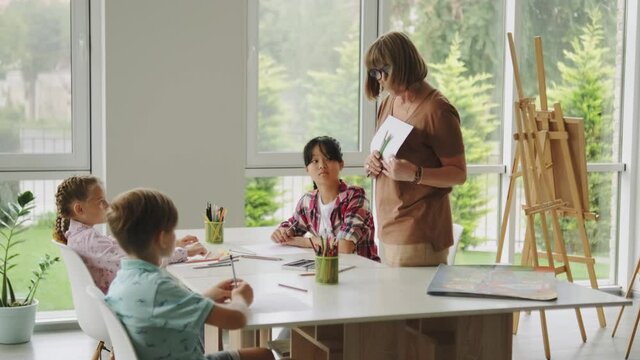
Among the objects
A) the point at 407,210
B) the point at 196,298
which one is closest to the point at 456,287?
the point at 407,210

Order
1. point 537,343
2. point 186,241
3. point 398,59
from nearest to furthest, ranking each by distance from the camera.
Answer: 1. point 398,59
2. point 186,241
3. point 537,343

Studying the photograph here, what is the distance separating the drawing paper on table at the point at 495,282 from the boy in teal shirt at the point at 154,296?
73 cm

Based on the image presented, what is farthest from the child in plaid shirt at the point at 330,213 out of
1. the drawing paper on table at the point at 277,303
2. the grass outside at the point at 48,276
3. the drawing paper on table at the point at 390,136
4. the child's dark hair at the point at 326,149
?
the grass outside at the point at 48,276

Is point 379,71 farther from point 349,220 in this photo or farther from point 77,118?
point 77,118

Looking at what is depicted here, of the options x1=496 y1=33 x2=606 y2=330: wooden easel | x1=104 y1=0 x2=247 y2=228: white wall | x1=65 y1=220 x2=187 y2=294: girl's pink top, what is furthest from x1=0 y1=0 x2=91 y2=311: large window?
x1=496 y1=33 x2=606 y2=330: wooden easel

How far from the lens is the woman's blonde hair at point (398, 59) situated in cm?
326

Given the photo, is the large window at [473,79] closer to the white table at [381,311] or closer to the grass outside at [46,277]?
the grass outside at [46,277]

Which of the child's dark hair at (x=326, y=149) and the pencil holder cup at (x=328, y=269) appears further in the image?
the child's dark hair at (x=326, y=149)

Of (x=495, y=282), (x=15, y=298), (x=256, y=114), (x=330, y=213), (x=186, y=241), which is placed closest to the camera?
(x=495, y=282)

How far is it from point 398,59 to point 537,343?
7.87ft

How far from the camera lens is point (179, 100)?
16.4ft

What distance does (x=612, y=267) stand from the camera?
21.7 ft

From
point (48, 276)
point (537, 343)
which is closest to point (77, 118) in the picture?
point (48, 276)

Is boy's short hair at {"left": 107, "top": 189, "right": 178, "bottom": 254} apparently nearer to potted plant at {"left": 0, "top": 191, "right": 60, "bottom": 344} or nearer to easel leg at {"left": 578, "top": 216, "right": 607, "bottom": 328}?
potted plant at {"left": 0, "top": 191, "right": 60, "bottom": 344}
